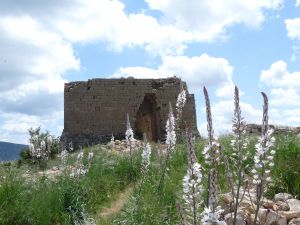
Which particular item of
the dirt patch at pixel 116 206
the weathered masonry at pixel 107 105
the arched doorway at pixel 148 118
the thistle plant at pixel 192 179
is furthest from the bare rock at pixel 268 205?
the arched doorway at pixel 148 118

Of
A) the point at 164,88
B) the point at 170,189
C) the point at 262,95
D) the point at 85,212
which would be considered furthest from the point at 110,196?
the point at 164,88

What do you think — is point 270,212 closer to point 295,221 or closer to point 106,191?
point 295,221

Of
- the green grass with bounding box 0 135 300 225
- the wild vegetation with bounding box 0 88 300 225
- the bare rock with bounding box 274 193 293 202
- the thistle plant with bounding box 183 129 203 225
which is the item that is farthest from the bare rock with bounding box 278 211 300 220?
the thistle plant with bounding box 183 129 203 225

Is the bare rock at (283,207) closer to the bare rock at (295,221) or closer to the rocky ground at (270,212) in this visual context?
the rocky ground at (270,212)

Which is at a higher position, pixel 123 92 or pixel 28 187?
pixel 123 92

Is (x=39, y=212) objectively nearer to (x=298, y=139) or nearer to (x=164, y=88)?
(x=298, y=139)

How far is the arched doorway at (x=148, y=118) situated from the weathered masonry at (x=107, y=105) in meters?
0.31

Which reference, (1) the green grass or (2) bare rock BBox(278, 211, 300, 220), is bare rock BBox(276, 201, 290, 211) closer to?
(2) bare rock BBox(278, 211, 300, 220)

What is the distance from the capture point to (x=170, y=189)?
8.23 metres

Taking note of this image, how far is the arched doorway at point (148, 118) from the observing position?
26.2 m

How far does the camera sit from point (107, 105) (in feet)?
82.2

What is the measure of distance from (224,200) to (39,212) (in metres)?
3.69

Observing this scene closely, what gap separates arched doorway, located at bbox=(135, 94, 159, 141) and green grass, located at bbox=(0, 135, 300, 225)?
14774 millimetres

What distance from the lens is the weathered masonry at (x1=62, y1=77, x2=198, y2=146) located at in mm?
25031
